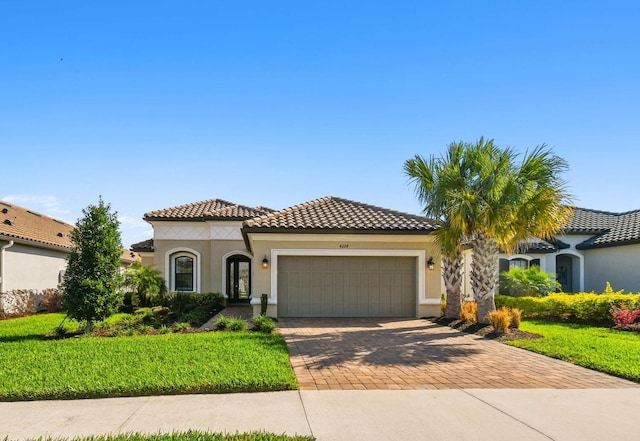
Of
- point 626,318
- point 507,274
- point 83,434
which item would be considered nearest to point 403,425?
point 83,434

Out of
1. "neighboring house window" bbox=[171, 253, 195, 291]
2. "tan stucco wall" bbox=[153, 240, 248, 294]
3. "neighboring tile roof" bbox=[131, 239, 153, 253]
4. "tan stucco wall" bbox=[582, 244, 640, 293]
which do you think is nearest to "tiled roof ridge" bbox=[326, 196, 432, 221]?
"tan stucco wall" bbox=[153, 240, 248, 294]

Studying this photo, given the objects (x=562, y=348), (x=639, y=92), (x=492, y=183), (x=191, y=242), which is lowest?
(x=562, y=348)

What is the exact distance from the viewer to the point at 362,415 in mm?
5566

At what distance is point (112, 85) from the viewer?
13.3 metres

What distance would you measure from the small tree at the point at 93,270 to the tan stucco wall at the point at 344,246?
4377mm

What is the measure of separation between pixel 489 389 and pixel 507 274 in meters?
13.8

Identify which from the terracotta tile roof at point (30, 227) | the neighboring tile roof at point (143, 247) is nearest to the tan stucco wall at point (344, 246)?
the terracotta tile roof at point (30, 227)

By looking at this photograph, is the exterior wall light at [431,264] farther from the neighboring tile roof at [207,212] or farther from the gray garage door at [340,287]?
the neighboring tile roof at [207,212]

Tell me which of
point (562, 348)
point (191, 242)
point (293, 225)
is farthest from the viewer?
point (191, 242)

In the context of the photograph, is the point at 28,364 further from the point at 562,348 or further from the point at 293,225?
the point at 562,348

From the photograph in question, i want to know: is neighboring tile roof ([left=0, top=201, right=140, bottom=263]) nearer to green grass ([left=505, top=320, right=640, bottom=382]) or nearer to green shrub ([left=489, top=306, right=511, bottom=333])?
green shrub ([left=489, top=306, right=511, bottom=333])

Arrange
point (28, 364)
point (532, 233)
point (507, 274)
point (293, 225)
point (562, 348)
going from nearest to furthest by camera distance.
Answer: point (28, 364), point (562, 348), point (532, 233), point (293, 225), point (507, 274)

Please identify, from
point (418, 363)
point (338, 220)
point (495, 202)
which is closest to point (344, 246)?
point (338, 220)

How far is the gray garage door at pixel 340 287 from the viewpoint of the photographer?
15523 millimetres
